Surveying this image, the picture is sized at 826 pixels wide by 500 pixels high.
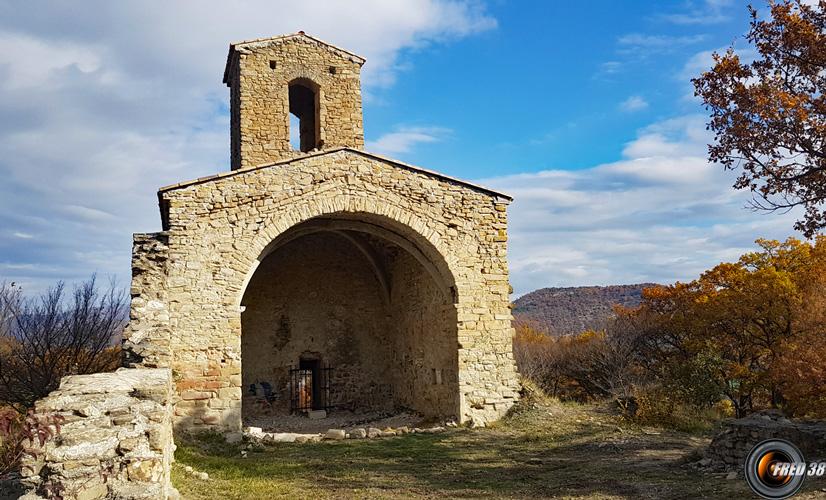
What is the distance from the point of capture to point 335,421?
14539 millimetres

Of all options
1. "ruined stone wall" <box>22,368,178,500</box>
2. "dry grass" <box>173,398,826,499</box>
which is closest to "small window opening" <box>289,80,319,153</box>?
"dry grass" <box>173,398,826,499</box>

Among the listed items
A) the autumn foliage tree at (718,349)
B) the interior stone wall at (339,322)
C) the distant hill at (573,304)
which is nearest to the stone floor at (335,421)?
the interior stone wall at (339,322)

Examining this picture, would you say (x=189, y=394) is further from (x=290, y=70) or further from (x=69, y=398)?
(x=290, y=70)

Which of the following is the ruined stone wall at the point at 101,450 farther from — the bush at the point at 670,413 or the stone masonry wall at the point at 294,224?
the bush at the point at 670,413

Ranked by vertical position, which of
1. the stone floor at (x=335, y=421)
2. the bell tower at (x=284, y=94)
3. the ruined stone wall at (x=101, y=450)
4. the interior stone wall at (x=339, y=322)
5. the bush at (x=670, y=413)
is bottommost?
the stone floor at (x=335, y=421)

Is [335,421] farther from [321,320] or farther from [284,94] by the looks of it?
[284,94]

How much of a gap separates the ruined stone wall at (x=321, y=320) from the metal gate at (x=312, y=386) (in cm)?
15

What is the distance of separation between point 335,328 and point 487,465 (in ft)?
25.5

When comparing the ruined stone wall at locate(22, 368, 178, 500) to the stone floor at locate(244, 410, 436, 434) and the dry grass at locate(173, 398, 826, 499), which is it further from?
the stone floor at locate(244, 410, 436, 434)

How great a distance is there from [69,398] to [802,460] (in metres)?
6.88

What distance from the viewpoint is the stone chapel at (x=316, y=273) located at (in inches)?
410

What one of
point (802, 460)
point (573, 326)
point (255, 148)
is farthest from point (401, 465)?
point (573, 326)

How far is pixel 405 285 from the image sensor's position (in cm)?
1480

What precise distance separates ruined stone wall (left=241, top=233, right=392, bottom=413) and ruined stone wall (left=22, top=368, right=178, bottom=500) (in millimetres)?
9599
